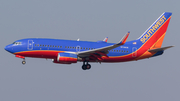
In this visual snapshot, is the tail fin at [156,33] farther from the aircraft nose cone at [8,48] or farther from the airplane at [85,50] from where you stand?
the aircraft nose cone at [8,48]

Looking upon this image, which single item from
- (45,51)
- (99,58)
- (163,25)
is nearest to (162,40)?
(163,25)

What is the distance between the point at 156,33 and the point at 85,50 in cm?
1456

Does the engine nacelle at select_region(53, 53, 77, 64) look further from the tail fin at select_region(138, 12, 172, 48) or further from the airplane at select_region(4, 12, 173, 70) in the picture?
the tail fin at select_region(138, 12, 172, 48)

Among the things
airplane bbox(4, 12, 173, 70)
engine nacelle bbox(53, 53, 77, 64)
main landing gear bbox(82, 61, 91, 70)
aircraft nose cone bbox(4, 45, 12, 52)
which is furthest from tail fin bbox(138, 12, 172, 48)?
aircraft nose cone bbox(4, 45, 12, 52)

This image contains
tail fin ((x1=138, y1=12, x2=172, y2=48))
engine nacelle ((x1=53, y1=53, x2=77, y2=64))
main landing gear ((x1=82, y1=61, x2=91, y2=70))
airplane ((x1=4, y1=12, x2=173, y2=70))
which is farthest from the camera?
tail fin ((x1=138, y1=12, x2=172, y2=48))

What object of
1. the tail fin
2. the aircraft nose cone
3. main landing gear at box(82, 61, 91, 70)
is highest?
the tail fin

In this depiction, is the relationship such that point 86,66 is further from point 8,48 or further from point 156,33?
point 156,33

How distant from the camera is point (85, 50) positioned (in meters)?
A: 58.4

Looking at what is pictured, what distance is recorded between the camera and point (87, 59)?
194 ft

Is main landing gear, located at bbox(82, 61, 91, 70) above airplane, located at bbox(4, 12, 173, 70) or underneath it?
underneath

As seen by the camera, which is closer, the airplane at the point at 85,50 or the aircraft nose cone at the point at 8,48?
the airplane at the point at 85,50

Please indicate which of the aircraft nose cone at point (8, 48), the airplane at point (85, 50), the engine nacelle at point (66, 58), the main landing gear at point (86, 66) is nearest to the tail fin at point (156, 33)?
the airplane at point (85, 50)

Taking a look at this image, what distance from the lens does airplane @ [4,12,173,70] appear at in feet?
187

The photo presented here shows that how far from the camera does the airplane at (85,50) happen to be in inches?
2243
